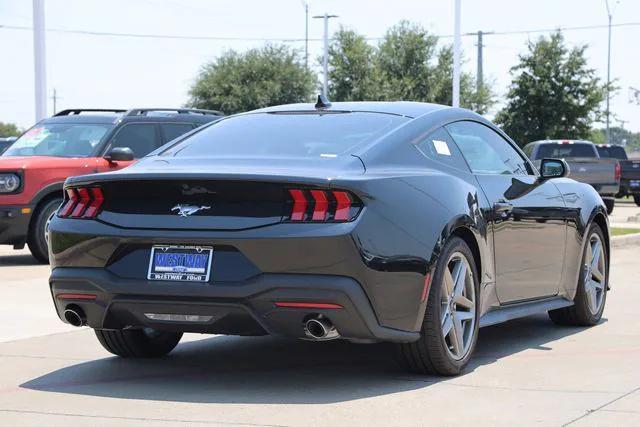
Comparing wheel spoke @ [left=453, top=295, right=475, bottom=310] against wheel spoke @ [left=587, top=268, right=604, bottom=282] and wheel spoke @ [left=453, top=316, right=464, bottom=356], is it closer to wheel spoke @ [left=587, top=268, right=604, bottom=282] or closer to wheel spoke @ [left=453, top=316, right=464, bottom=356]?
wheel spoke @ [left=453, top=316, right=464, bottom=356]

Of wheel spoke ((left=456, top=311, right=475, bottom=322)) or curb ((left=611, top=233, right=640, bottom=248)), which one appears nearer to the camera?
wheel spoke ((left=456, top=311, right=475, bottom=322))

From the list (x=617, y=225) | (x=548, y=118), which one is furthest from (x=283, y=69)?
(x=617, y=225)

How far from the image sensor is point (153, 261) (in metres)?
5.92

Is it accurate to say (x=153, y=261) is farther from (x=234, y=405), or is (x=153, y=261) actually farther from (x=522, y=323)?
(x=522, y=323)

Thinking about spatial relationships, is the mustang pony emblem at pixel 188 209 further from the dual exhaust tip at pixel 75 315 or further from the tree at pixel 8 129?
the tree at pixel 8 129

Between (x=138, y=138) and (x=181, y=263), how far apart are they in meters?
9.38

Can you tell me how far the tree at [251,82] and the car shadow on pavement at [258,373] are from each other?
2590 inches

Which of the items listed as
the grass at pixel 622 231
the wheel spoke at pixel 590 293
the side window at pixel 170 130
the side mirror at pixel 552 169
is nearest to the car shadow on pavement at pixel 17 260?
the side window at pixel 170 130

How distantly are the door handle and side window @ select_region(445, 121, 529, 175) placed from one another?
0.74ft

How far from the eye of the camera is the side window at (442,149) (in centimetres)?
668

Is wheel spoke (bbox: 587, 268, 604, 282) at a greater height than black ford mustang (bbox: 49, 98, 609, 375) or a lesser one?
lesser

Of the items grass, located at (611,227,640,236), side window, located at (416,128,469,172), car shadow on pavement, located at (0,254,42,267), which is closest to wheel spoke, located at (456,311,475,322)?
side window, located at (416,128,469,172)

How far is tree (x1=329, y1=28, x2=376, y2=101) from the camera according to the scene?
72.6 m

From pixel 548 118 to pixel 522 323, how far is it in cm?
4718
